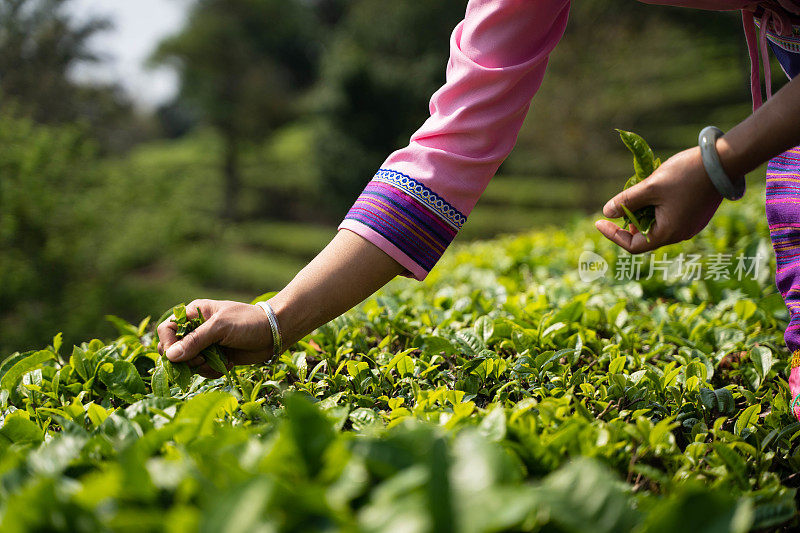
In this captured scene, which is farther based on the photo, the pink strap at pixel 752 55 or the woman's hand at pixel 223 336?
the pink strap at pixel 752 55

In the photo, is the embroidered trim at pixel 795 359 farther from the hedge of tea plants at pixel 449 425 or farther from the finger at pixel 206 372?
the finger at pixel 206 372

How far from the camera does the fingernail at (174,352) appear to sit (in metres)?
1.17

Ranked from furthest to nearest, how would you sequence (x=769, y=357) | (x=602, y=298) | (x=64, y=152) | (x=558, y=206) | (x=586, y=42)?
(x=558, y=206) < (x=586, y=42) < (x=64, y=152) < (x=602, y=298) < (x=769, y=357)

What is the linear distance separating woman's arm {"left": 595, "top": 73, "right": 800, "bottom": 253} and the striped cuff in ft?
1.24

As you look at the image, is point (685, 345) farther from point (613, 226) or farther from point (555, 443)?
point (555, 443)

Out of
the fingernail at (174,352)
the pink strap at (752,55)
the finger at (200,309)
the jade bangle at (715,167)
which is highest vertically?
the pink strap at (752,55)

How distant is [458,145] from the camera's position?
129 cm

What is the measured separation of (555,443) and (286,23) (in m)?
26.8

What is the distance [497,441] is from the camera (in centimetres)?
84

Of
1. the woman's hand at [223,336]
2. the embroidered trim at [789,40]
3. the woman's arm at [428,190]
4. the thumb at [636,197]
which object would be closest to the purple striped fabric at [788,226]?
the embroidered trim at [789,40]

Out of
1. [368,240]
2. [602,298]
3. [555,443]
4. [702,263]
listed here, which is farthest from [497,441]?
[702,263]

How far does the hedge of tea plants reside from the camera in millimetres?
602

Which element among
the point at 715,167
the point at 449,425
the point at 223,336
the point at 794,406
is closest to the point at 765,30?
the point at 715,167

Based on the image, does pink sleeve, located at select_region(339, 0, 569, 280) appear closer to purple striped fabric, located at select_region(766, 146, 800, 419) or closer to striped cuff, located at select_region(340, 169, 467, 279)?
striped cuff, located at select_region(340, 169, 467, 279)
